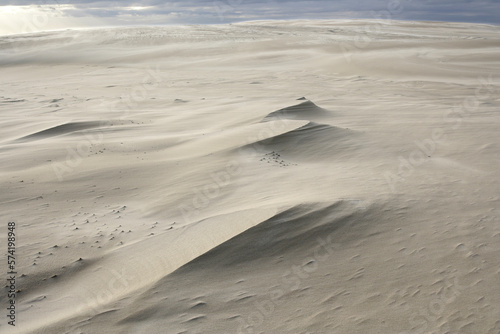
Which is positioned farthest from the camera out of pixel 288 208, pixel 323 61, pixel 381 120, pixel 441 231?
pixel 323 61

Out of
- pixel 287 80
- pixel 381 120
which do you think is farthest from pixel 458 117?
pixel 287 80

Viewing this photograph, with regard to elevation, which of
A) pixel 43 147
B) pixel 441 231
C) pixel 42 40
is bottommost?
pixel 441 231

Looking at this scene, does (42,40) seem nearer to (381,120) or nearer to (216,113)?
(216,113)

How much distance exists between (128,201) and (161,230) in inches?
36.6

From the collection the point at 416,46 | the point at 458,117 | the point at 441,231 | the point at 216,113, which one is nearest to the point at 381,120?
the point at 458,117

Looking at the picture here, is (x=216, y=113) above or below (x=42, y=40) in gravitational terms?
below

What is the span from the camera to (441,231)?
3.40 metres

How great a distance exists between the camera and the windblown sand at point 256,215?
2727 millimetres

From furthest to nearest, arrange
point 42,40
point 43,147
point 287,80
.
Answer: point 42,40 < point 287,80 < point 43,147

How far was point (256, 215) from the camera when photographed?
12.1 feet

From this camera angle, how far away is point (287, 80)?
13.9m

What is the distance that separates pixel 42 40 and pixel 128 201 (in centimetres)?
2619

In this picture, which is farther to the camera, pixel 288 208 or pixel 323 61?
pixel 323 61

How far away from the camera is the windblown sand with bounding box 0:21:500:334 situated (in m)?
2.73
